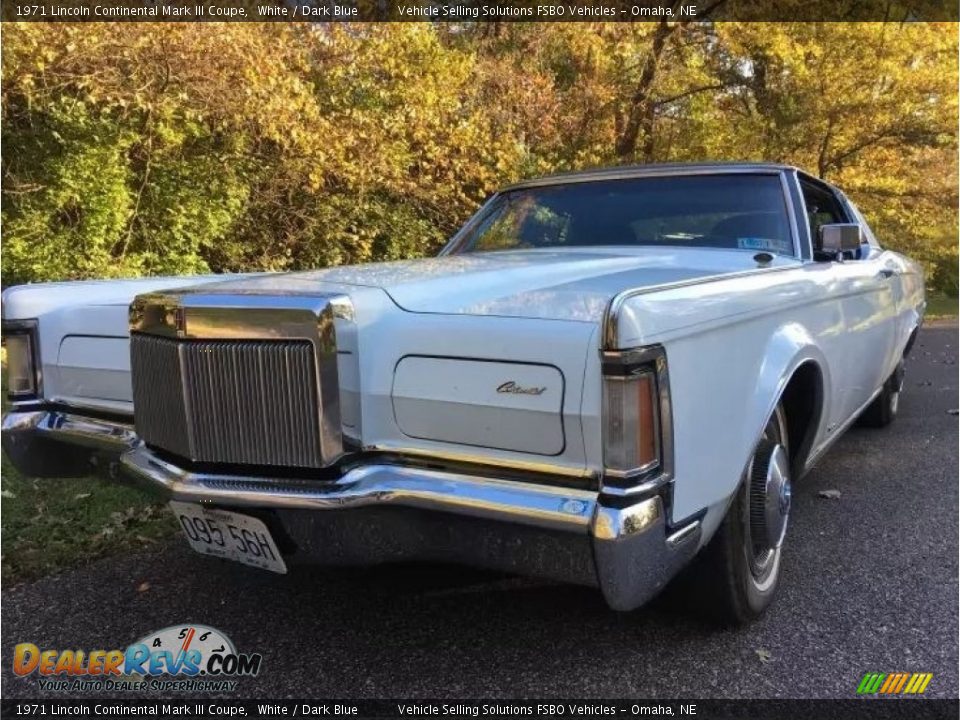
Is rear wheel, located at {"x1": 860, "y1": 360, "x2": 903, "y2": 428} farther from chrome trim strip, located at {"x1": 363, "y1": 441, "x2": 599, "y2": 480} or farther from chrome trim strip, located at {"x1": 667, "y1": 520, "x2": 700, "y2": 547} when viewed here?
chrome trim strip, located at {"x1": 363, "y1": 441, "x2": 599, "y2": 480}

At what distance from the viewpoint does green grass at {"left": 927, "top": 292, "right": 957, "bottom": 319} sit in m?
17.1

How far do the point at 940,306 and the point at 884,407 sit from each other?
1649 centimetres

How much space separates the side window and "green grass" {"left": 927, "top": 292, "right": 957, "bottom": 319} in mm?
13644

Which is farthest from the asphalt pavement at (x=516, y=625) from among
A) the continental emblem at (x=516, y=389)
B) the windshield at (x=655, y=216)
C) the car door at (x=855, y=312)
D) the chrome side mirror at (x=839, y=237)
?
the windshield at (x=655, y=216)

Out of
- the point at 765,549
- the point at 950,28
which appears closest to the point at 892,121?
the point at 950,28

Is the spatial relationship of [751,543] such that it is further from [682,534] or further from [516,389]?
[516,389]

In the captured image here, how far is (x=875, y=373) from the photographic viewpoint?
425 cm

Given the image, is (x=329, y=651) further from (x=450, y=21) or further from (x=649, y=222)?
(x=450, y=21)

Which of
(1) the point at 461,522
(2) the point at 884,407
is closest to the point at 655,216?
(1) the point at 461,522

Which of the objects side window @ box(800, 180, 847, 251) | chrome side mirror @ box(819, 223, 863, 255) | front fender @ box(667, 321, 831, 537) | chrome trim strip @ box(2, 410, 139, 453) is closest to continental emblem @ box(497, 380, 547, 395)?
front fender @ box(667, 321, 831, 537)

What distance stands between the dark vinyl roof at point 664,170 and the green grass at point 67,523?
259 cm

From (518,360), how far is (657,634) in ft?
3.98

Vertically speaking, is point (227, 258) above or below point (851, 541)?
above

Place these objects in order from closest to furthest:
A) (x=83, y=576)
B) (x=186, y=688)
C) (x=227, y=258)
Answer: (x=186, y=688), (x=83, y=576), (x=227, y=258)
